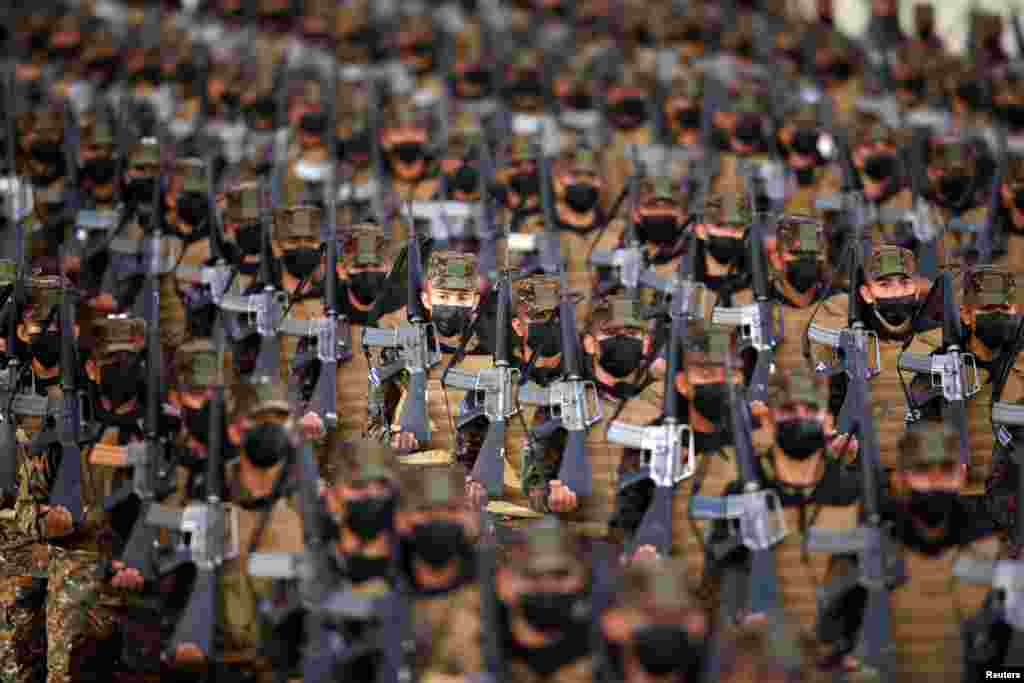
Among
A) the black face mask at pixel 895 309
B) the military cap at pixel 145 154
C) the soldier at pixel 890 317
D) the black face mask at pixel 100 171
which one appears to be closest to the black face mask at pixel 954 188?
the soldier at pixel 890 317

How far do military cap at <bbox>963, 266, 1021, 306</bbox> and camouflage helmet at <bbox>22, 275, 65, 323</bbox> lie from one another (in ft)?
16.2

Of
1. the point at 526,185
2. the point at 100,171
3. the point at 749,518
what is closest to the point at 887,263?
the point at 749,518

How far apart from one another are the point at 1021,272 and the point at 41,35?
33.7 ft

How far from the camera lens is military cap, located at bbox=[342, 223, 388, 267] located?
943 centimetres

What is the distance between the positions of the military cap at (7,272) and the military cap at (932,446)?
4.92 metres

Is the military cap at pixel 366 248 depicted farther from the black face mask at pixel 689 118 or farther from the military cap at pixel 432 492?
the black face mask at pixel 689 118

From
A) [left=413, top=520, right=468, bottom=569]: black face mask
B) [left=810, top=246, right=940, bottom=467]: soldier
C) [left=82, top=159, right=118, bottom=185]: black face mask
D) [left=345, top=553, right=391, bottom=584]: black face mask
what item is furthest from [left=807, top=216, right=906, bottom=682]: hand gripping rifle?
[left=82, top=159, right=118, bottom=185]: black face mask

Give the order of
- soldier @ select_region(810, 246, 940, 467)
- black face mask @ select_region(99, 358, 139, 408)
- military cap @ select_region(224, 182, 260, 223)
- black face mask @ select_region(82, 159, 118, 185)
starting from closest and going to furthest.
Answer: black face mask @ select_region(99, 358, 139, 408) < soldier @ select_region(810, 246, 940, 467) < military cap @ select_region(224, 182, 260, 223) < black face mask @ select_region(82, 159, 118, 185)

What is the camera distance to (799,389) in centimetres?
739

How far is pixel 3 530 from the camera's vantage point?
8531 mm

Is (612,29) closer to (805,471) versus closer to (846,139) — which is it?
(846,139)

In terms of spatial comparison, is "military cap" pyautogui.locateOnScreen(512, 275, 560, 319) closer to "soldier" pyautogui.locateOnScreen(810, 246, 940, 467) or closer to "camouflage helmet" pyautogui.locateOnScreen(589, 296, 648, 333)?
"camouflage helmet" pyautogui.locateOnScreen(589, 296, 648, 333)

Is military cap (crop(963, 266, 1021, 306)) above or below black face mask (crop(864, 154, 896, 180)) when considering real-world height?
below

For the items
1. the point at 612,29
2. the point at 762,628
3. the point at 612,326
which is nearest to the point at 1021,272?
the point at 612,326
